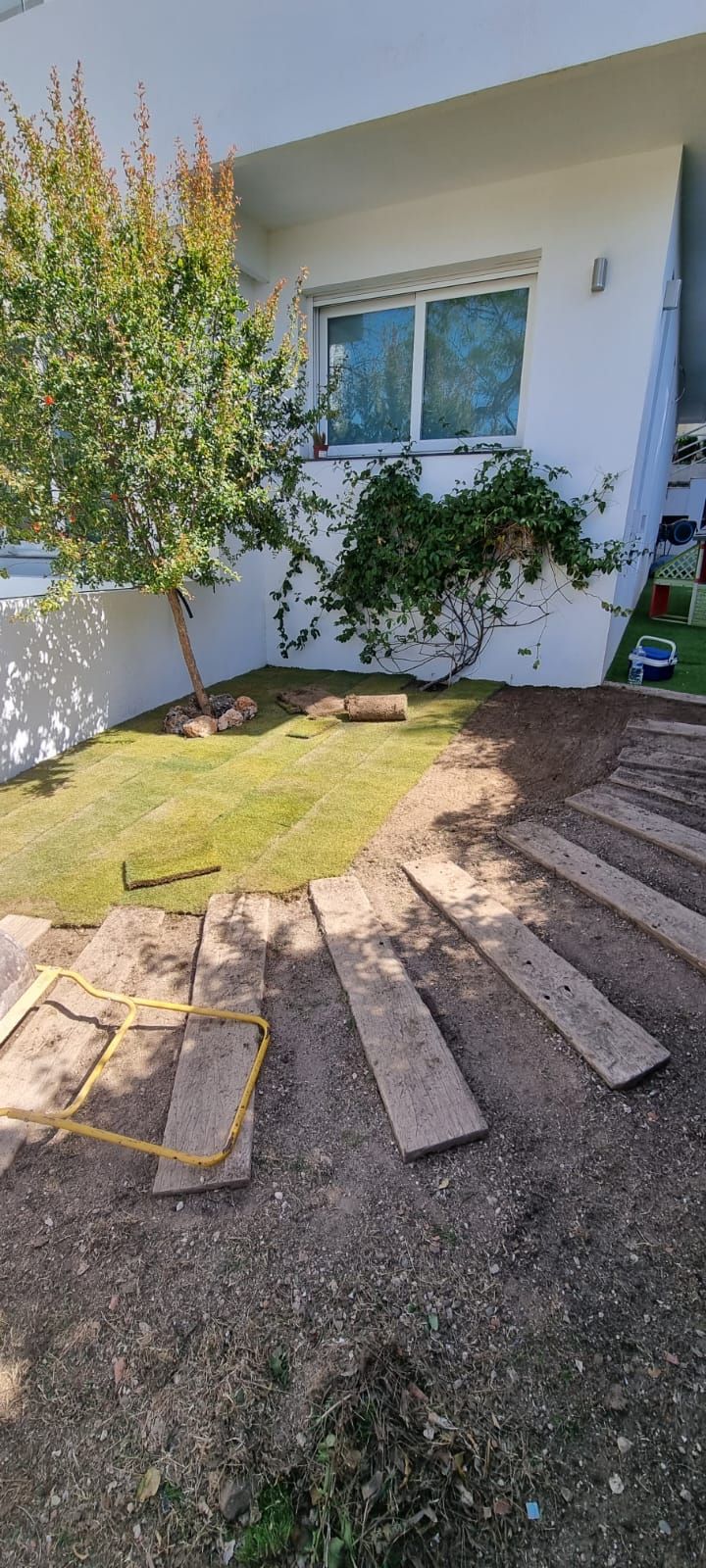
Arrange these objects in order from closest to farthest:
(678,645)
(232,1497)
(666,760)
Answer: (232,1497), (666,760), (678,645)

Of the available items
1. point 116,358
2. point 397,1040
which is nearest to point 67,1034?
point 397,1040

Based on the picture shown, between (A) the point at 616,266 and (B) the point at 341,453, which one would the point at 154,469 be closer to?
(B) the point at 341,453

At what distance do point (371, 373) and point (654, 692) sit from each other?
395 cm

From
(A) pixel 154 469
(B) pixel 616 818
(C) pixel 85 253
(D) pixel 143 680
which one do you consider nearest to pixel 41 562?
(D) pixel 143 680

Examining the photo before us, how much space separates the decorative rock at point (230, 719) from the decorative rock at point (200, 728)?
0.20ft

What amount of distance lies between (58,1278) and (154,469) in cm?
404

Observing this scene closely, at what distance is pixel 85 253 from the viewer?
368cm

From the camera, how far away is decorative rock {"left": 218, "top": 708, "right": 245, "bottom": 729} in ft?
17.3

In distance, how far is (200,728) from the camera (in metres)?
5.09

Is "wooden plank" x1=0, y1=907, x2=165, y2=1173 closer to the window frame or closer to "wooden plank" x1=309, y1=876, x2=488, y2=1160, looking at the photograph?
"wooden plank" x1=309, y1=876, x2=488, y2=1160

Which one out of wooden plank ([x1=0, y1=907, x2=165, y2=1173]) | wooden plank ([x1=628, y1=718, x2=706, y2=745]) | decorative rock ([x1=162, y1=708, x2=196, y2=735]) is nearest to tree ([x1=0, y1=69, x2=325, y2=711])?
decorative rock ([x1=162, y1=708, x2=196, y2=735])

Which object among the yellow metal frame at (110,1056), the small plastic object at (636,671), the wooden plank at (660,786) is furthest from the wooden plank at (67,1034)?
the small plastic object at (636,671)

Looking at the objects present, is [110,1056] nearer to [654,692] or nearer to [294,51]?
[654,692]

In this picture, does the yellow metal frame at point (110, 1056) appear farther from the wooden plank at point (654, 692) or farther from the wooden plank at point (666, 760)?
the wooden plank at point (654, 692)
